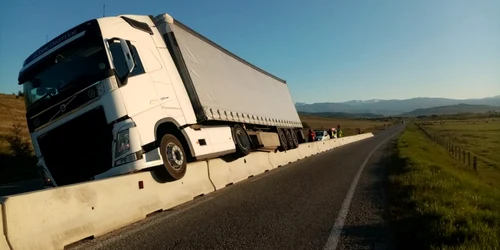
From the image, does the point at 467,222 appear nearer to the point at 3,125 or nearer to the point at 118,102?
the point at 118,102

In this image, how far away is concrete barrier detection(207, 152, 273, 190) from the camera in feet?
32.6

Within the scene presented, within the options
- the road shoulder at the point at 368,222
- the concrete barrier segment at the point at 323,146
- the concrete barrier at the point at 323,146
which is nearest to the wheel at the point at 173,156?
the road shoulder at the point at 368,222

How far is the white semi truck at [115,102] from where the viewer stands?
22.7ft

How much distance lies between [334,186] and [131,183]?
556 cm

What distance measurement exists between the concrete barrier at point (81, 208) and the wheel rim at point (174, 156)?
36 centimetres

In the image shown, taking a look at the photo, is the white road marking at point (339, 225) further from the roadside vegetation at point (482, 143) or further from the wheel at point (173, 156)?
the roadside vegetation at point (482, 143)

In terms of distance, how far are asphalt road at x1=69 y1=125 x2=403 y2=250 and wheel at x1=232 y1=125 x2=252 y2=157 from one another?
7.36 ft

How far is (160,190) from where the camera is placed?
7391mm

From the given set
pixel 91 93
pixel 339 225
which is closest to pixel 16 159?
pixel 91 93

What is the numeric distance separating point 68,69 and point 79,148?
145 centimetres

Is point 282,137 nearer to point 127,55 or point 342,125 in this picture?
point 127,55

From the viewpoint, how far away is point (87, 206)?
5.59 meters

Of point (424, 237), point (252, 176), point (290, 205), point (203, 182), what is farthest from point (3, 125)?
point (424, 237)

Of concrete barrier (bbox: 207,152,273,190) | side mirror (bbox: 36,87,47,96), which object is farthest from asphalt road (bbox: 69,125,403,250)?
side mirror (bbox: 36,87,47,96)
